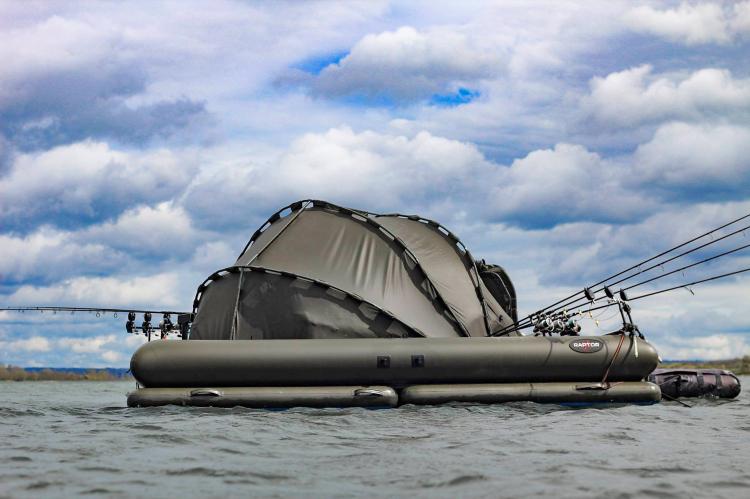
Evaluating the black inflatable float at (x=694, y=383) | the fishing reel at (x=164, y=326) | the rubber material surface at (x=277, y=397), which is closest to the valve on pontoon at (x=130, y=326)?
the fishing reel at (x=164, y=326)

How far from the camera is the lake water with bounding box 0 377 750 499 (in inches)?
235

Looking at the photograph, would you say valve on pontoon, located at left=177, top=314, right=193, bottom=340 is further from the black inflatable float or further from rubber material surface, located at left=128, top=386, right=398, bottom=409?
the black inflatable float

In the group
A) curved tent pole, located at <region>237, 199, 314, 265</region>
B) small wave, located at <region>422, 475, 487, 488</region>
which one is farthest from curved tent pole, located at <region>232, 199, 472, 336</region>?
small wave, located at <region>422, 475, 487, 488</region>

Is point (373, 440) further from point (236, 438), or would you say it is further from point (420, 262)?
point (420, 262)

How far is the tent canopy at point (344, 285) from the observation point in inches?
534

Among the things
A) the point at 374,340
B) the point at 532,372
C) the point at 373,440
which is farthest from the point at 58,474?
the point at 532,372

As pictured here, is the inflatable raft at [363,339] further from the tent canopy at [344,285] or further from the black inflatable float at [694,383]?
the black inflatable float at [694,383]

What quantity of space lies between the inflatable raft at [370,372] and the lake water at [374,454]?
450mm

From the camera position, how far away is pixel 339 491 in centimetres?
584

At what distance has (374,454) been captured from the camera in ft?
24.9

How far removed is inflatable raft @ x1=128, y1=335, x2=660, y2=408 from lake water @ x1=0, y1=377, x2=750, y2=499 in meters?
0.45

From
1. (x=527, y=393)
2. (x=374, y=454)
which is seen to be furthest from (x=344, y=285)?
(x=374, y=454)

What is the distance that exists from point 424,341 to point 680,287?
14.2 feet

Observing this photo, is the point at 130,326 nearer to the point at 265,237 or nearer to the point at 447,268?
the point at 265,237
